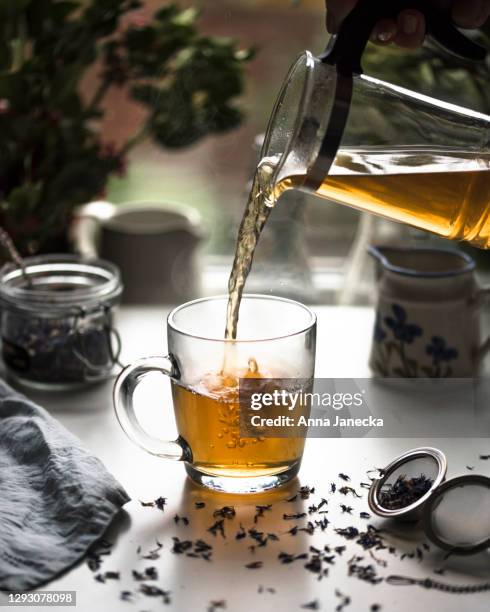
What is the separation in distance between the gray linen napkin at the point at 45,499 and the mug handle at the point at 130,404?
44 mm

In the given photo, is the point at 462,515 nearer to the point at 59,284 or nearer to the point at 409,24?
the point at 409,24

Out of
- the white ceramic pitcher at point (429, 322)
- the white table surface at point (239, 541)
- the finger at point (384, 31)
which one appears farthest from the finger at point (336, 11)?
the white table surface at point (239, 541)

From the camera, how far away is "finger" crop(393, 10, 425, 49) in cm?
90

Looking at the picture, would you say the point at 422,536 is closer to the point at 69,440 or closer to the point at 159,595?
the point at 159,595

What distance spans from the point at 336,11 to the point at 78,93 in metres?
0.56

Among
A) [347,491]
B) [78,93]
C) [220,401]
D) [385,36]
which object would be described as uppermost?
[385,36]

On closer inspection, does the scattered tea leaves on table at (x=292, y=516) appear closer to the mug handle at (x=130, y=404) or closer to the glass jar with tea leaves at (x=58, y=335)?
the mug handle at (x=130, y=404)

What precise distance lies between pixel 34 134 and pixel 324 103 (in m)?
0.64

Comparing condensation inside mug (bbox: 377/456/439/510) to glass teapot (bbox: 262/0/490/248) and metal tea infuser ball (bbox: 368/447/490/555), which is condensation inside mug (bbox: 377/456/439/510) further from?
glass teapot (bbox: 262/0/490/248)

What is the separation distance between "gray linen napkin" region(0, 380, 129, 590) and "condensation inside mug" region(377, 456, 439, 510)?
0.75ft

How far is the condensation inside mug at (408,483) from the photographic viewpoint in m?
0.83

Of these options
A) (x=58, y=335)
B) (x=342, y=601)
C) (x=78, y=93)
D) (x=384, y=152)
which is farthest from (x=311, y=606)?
(x=78, y=93)

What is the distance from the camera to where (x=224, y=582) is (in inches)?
29.9

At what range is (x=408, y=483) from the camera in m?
0.84
